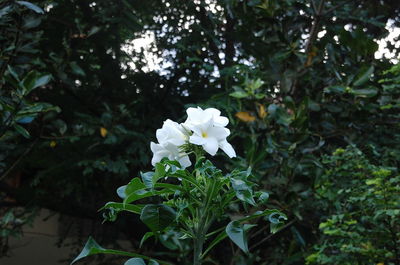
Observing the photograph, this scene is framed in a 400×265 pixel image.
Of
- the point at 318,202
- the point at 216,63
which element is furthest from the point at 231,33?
the point at 318,202

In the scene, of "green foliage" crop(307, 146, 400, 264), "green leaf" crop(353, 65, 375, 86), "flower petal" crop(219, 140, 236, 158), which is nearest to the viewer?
"flower petal" crop(219, 140, 236, 158)

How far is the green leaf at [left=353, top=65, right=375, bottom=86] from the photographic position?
287 centimetres

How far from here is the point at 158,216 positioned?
1.03 meters

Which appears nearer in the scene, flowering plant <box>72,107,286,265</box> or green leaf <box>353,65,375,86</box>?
flowering plant <box>72,107,286,265</box>

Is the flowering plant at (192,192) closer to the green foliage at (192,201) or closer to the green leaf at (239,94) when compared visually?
the green foliage at (192,201)

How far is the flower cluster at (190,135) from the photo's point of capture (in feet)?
3.91

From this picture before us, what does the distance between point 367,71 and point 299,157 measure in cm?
69

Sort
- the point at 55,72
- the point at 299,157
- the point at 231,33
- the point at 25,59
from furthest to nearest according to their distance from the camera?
the point at 231,33
the point at 55,72
the point at 299,157
the point at 25,59

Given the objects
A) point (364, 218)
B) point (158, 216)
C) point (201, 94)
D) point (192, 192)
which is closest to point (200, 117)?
point (192, 192)

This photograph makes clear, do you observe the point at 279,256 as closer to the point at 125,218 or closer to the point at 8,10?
the point at 125,218

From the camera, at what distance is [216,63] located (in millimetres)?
3852

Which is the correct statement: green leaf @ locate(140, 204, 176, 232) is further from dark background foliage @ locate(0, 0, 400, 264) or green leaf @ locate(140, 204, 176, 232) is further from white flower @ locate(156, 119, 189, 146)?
dark background foliage @ locate(0, 0, 400, 264)

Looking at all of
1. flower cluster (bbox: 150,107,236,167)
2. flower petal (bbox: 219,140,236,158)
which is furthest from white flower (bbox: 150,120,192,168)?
flower petal (bbox: 219,140,236,158)

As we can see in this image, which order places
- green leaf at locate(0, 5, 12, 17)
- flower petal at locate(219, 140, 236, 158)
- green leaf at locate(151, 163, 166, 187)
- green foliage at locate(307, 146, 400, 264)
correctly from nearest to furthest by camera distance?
green leaf at locate(151, 163, 166, 187) → flower petal at locate(219, 140, 236, 158) → green foliage at locate(307, 146, 400, 264) → green leaf at locate(0, 5, 12, 17)
